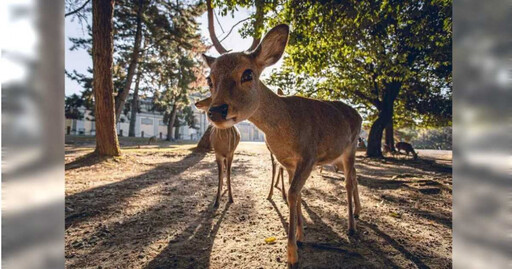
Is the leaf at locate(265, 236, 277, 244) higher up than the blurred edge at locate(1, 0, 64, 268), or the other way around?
the blurred edge at locate(1, 0, 64, 268)

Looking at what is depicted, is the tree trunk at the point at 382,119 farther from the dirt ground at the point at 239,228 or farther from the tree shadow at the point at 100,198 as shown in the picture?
the tree shadow at the point at 100,198

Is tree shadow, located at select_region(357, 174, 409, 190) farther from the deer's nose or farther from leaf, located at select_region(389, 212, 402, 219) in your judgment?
the deer's nose

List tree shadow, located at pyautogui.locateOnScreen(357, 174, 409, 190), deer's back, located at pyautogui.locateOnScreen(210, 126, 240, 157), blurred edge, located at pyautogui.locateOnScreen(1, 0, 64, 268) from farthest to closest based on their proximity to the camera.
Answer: tree shadow, located at pyautogui.locateOnScreen(357, 174, 409, 190) < deer's back, located at pyautogui.locateOnScreen(210, 126, 240, 157) < blurred edge, located at pyautogui.locateOnScreen(1, 0, 64, 268)

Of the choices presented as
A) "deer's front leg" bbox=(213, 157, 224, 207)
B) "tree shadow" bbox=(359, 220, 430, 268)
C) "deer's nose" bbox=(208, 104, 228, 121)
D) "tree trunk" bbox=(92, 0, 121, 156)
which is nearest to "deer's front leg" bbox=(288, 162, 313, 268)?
"deer's nose" bbox=(208, 104, 228, 121)

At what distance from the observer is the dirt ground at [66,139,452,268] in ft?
7.65

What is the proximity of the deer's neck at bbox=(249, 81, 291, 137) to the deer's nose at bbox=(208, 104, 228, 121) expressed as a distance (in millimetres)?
544

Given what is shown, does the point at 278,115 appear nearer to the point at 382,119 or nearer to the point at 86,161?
the point at 86,161

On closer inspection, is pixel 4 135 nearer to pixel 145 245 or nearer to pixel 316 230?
pixel 145 245

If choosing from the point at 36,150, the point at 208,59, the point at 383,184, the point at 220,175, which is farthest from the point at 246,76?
the point at 383,184

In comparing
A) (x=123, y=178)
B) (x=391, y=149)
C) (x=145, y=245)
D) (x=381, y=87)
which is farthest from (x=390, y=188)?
(x=391, y=149)

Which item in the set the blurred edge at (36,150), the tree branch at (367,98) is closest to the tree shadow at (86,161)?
the blurred edge at (36,150)

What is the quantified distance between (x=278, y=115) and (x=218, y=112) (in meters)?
0.81

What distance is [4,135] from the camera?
55 centimetres

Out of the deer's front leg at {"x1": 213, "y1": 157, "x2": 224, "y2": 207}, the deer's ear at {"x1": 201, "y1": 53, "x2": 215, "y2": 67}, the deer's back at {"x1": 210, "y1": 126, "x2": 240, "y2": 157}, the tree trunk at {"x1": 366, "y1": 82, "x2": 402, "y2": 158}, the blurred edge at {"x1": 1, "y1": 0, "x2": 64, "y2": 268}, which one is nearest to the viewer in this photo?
the blurred edge at {"x1": 1, "y1": 0, "x2": 64, "y2": 268}
